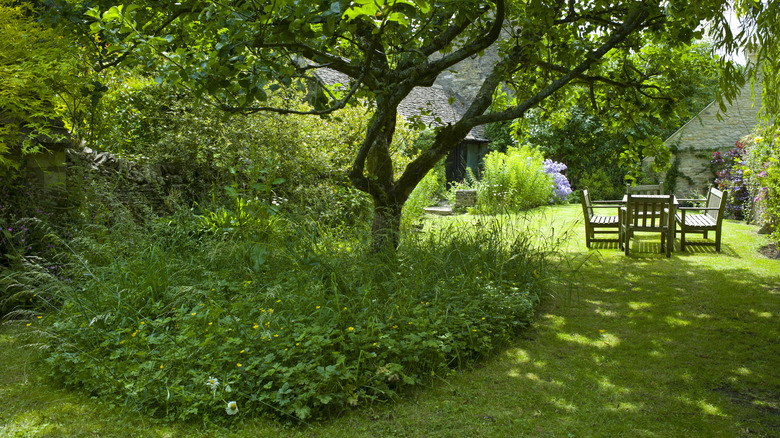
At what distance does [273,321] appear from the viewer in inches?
146

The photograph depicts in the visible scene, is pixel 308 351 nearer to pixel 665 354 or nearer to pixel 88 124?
pixel 665 354

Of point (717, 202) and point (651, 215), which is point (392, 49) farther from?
point (717, 202)

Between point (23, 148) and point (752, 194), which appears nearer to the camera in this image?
point (23, 148)

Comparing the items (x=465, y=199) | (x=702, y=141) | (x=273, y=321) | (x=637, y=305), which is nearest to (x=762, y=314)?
(x=637, y=305)

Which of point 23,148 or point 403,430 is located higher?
point 23,148

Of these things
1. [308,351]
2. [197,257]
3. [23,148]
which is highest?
[23,148]

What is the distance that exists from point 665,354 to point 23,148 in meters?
6.48

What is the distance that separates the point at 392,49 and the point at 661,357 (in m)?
3.93

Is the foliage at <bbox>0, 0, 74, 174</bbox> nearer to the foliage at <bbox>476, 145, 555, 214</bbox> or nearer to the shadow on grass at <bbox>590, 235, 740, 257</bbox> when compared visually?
the shadow on grass at <bbox>590, 235, 740, 257</bbox>

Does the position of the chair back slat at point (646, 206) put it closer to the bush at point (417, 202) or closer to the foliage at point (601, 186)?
the bush at point (417, 202)

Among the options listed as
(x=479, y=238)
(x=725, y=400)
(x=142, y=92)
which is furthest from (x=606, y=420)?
(x=142, y=92)

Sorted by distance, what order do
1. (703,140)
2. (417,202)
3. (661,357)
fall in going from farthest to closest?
(703,140), (417,202), (661,357)

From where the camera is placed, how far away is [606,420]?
306 cm

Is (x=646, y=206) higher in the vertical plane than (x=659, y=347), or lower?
higher
